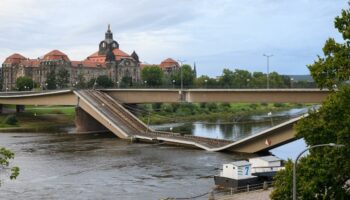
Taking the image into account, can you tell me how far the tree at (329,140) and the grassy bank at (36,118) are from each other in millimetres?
95208

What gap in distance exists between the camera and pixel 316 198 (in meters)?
26.5

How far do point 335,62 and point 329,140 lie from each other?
4146mm

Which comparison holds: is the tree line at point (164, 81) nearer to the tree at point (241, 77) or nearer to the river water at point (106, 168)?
the tree at point (241, 77)

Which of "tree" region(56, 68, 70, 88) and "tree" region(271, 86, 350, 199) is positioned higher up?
"tree" region(56, 68, 70, 88)

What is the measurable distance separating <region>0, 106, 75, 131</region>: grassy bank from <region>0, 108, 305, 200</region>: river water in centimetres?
2660

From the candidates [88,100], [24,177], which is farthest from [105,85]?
[24,177]

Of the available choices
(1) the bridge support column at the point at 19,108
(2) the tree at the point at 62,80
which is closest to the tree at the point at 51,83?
(2) the tree at the point at 62,80

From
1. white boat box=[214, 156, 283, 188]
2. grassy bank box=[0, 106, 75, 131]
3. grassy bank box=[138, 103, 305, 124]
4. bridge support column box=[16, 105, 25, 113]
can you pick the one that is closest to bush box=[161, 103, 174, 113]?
grassy bank box=[138, 103, 305, 124]

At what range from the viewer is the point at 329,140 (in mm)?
26891

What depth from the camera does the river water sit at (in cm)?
4738

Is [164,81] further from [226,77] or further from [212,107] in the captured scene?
[212,107]

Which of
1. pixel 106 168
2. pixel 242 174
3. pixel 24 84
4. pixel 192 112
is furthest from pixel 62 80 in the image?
pixel 242 174

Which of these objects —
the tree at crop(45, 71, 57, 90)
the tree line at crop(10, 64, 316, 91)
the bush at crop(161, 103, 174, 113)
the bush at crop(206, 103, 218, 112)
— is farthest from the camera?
the tree at crop(45, 71, 57, 90)

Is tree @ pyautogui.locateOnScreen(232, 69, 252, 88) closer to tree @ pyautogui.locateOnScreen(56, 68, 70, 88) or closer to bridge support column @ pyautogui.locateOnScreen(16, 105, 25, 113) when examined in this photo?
tree @ pyautogui.locateOnScreen(56, 68, 70, 88)
